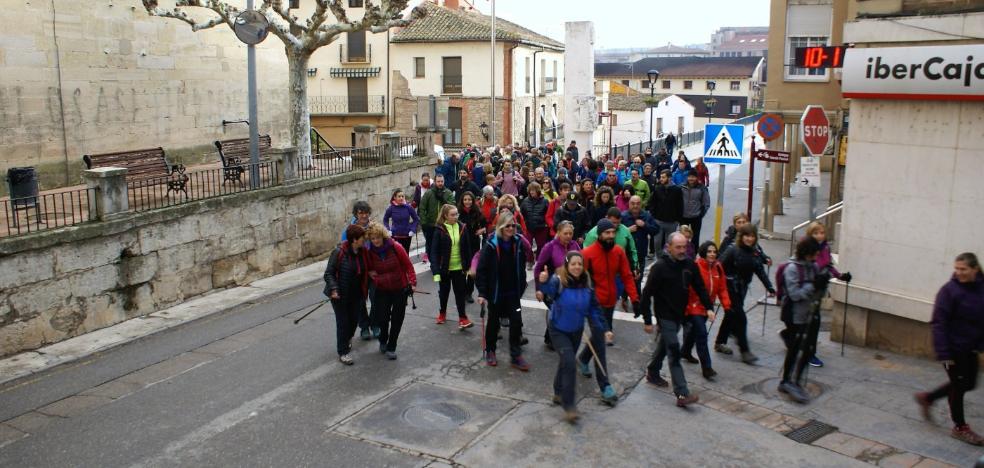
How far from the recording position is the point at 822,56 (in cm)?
1033

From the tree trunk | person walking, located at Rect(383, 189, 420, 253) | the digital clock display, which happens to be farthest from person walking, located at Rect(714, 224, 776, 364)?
the tree trunk

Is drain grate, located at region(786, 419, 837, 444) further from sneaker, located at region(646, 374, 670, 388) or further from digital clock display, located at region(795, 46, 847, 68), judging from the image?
digital clock display, located at region(795, 46, 847, 68)

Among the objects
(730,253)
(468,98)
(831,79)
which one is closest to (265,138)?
(831,79)

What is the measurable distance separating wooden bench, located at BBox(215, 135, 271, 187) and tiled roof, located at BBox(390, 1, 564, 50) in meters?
22.0

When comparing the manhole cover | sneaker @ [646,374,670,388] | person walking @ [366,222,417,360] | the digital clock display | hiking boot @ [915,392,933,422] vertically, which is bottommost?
the manhole cover

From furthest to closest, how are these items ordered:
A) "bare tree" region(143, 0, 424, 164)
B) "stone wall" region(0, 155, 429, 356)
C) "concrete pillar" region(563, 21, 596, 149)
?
"concrete pillar" region(563, 21, 596, 149)
"bare tree" region(143, 0, 424, 164)
"stone wall" region(0, 155, 429, 356)

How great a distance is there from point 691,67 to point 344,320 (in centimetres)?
8291

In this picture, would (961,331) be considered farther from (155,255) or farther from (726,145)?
(155,255)

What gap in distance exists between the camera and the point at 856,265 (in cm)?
954

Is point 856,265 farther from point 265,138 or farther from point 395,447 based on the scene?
point 265,138

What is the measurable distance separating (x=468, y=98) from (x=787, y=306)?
35.0m

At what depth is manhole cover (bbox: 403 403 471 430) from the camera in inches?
290

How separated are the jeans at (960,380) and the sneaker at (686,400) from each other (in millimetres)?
2100

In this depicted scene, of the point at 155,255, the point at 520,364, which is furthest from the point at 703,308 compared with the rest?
the point at 155,255
